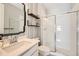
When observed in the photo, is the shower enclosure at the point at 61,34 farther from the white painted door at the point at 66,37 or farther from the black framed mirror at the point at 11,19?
the black framed mirror at the point at 11,19

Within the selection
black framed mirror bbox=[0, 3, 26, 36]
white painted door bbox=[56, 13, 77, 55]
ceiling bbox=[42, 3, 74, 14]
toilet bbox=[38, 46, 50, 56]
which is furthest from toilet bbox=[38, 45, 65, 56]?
ceiling bbox=[42, 3, 74, 14]

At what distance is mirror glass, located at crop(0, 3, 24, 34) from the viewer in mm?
1458

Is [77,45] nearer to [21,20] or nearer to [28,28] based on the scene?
[28,28]

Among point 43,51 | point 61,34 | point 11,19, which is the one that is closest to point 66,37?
point 61,34

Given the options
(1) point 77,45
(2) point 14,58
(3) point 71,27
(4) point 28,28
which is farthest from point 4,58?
(1) point 77,45

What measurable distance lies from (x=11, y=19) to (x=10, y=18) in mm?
30

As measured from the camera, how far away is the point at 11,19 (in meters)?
1.64

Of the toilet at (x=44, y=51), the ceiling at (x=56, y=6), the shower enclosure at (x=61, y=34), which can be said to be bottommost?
the toilet at (x=44, y=51)

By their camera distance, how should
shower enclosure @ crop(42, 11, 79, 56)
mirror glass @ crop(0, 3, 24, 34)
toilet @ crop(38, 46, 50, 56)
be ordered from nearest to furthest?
1. mirror glass @ crop(0, 3, 24, 34)
2. toilet @ crop(38, 46, 50, 56)
3. shower enclosure @ crop(42, 11, 79, 56)

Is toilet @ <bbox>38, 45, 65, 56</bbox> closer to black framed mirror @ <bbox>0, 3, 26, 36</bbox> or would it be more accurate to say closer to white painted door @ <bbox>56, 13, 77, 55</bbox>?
white painted door @ <bbox>56, 13, 77, 55</bbox>

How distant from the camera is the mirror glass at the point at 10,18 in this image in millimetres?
1458

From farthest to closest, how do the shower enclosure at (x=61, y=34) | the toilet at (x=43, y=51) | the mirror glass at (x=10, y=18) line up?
the shower enclosure at (x=61, y=34) < the toilet at (x=43, y=51) < the mirror glass at (x=10, y=18)

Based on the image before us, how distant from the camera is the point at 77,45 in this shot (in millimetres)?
2295

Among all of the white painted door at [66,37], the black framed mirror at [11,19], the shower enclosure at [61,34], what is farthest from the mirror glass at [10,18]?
the white painted door at [66,37]
